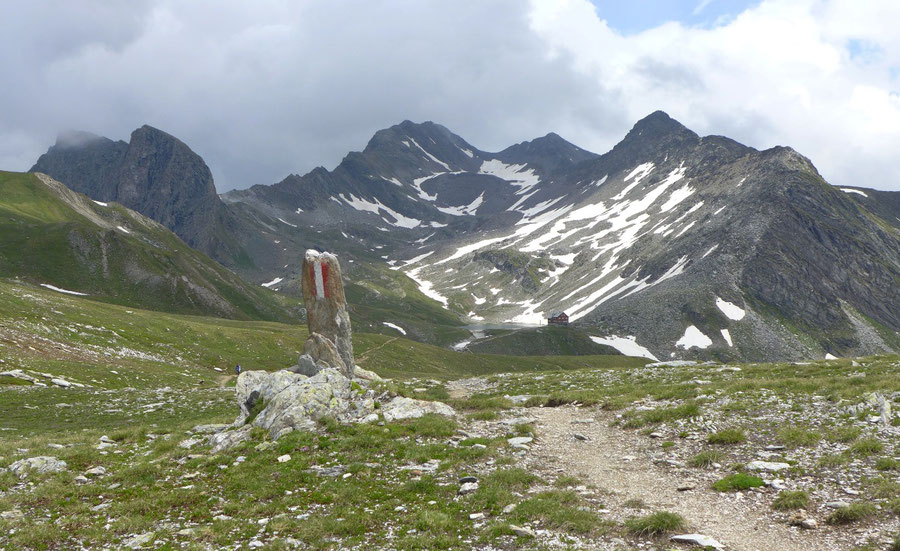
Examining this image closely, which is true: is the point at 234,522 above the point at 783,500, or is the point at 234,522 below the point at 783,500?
above

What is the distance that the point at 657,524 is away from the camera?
40.9 ft

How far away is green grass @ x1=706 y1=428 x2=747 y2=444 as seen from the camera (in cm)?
1895

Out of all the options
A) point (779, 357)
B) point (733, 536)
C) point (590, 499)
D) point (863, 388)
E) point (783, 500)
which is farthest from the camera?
point (779, 357)

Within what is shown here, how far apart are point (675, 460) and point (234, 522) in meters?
14.8

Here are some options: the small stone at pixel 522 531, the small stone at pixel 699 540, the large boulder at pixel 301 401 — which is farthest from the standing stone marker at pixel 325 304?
the small stone at pixel 699 540

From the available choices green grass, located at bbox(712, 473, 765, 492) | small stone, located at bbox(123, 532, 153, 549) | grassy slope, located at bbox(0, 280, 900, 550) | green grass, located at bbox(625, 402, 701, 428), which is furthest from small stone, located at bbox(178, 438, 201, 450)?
green grass, located at bbox(712, 473, 765, 492)

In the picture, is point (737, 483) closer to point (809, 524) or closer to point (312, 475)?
point (809, 524)

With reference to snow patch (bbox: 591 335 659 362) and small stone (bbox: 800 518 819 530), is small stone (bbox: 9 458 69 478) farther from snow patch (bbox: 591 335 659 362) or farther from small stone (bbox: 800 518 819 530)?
snow patch (bbox: 591 335 659 362)

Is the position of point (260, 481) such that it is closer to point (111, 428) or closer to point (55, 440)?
point (55, 440)

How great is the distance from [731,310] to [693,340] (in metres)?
28.5

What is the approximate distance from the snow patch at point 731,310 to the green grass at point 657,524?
20209 cm

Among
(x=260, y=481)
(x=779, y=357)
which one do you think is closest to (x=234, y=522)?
(x=260, y=481)

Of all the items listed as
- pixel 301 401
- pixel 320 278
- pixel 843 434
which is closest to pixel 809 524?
pixel 843 434

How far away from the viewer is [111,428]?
30000 mm
